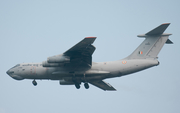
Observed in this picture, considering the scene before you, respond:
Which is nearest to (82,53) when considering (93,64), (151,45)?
(93,64)

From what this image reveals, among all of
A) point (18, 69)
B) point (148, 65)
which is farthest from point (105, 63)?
point (18, 69)

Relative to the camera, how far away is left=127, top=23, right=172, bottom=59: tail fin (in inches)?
858

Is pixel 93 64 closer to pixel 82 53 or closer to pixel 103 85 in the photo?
pixel 82 53

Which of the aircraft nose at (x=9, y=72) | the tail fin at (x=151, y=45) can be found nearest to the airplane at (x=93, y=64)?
the tail fin at (x=151, y=45)

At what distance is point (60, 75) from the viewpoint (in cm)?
2233

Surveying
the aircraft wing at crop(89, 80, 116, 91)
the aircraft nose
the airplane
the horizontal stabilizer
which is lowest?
the aircraft wing at crop(89, 80, 116, 91)

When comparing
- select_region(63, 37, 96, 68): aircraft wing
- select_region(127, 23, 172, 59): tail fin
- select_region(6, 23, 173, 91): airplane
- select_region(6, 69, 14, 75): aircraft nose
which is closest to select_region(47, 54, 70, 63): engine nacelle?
select_region(6, 23, 173, 91): airplane

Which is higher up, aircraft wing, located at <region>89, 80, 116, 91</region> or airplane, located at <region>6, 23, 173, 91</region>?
airplane, located at <region>6, 23, 173, 91</region>

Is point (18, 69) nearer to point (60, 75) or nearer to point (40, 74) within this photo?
point (40, 74)

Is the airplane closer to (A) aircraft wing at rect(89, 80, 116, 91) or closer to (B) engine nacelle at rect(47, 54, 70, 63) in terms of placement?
(B) engine nacelle at rect(47, 54, 70, 63)

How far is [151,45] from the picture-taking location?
22.0 meters

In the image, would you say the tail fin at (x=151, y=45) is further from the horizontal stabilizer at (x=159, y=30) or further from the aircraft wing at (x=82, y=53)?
the aircraft wing at (x=82, y=53)

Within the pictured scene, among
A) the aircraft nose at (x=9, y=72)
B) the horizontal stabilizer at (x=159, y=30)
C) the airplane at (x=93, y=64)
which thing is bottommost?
the aircraft nose at (x=9, y=72)

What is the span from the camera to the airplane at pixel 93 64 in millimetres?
20984
